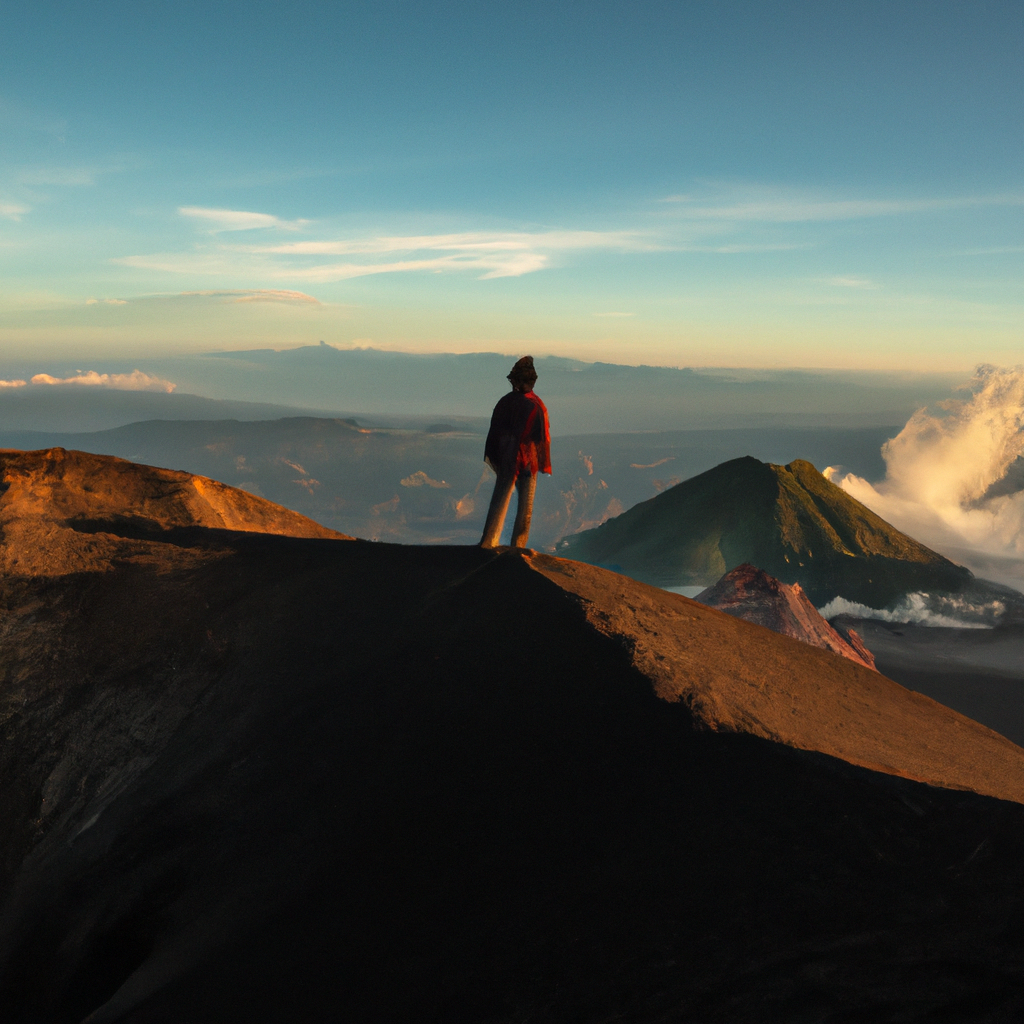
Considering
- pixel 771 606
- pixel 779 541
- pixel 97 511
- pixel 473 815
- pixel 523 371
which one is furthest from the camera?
pixel 779 541

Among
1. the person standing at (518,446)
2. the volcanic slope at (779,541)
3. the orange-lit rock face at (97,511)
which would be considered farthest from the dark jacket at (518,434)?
the volcanic slope at (779,541)

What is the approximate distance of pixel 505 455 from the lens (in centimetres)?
1076

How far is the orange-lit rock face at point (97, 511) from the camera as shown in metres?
10.3

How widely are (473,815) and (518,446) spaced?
19.8 ft

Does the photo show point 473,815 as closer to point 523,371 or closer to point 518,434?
point 518,434

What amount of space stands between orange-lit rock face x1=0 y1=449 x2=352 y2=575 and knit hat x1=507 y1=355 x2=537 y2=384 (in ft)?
17.2

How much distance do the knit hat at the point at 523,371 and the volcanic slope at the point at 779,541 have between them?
69507 millimetres

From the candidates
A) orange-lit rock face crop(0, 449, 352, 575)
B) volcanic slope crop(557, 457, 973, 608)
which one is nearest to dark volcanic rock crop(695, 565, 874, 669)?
orange-lit rock face crop(0, 449, 352, 575)

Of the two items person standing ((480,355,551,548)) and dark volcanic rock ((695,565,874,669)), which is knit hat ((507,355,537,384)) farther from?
dark volcanic rock ((695,565,874,669))

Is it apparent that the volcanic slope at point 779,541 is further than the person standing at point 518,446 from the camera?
Yes

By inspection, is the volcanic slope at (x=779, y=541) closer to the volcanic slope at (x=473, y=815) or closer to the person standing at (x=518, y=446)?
the person standing at (x=518, y=446)

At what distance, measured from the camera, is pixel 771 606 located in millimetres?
30047

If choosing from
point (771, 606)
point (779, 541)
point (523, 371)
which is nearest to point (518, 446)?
point (523, 371)

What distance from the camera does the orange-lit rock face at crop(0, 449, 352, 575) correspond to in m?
10.3
